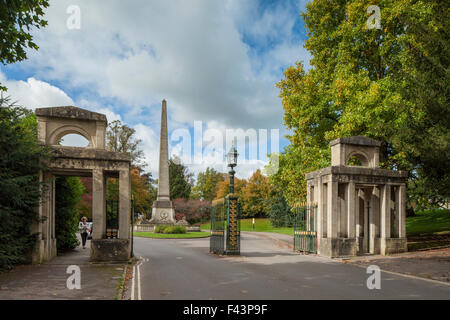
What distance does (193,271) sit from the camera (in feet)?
35.2

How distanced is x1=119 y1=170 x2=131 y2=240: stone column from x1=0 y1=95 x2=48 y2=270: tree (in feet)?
9.04

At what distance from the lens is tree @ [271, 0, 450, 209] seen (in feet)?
43.0

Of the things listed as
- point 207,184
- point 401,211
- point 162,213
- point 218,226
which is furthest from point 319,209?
point 207,184

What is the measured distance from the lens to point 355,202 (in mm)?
16078

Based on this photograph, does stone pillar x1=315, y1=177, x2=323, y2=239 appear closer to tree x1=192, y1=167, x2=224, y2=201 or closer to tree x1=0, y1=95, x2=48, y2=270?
tree x1=0, y1=95, x2=48, y2=270

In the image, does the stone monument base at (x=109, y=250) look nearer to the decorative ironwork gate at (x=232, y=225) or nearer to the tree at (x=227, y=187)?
the decorative ironwork gate at (x=232, y=225)

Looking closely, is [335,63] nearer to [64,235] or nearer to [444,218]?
[444,218]

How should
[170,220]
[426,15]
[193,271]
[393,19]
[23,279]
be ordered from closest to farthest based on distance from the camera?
[23,279]
[193,271]
[426,15]
[393,19]
[170,220]

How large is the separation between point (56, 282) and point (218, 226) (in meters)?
8.20

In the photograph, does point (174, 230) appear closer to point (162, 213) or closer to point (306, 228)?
point (162, 213)

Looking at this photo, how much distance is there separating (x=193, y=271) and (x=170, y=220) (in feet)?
83.6

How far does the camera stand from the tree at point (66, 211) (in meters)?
15.8

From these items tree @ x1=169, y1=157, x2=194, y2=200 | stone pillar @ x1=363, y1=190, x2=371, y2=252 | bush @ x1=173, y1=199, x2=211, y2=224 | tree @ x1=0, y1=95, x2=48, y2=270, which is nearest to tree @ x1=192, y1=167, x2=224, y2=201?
tree @ x1=169, y1=157, x2=194, y2=200
